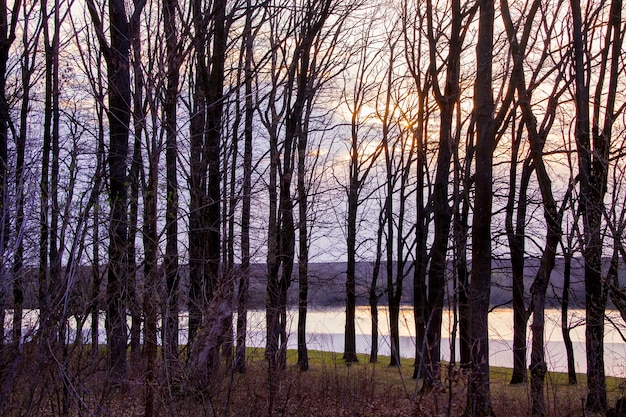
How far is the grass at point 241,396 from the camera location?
658 cm

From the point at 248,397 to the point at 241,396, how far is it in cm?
93

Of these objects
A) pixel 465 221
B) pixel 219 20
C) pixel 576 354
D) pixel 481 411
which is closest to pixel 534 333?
pixel 481 411

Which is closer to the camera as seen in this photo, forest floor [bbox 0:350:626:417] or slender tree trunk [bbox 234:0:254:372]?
forest floor [bbox 0:350:626:417]

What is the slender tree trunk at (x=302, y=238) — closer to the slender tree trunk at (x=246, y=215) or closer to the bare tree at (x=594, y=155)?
the slender tree trunk at (x=246, y=215)

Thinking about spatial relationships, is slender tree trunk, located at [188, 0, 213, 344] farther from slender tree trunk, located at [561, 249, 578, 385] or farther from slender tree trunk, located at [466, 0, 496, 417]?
slender tree trunk, located at [561, 249, 578, 385]

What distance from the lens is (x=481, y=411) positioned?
10125 mm

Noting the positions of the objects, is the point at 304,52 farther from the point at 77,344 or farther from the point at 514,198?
the point at 77,344

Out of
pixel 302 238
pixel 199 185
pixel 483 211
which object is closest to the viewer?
pixel 483 211

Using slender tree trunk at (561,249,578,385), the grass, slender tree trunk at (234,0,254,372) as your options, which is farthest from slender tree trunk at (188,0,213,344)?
slender tree trunk at (561,249,578,385)

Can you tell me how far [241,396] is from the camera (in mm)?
10336

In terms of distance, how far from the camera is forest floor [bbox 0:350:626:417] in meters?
6.58

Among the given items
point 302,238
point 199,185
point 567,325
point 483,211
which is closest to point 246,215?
point 302,238

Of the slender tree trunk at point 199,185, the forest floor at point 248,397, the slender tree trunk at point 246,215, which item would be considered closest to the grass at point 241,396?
the forest floor at point 248,397

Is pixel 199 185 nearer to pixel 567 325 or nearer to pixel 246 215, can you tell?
pixel 246 215
